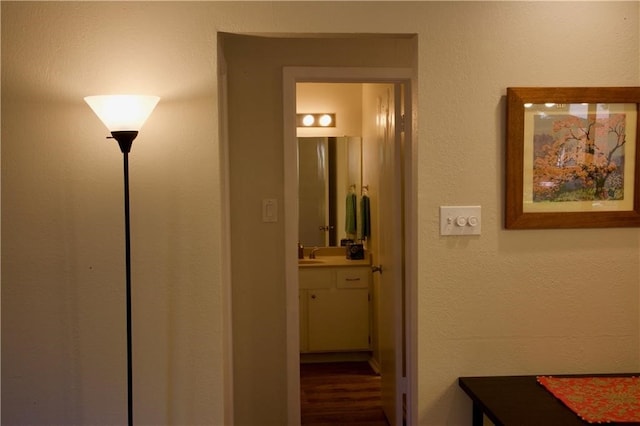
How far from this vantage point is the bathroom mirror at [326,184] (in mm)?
5406

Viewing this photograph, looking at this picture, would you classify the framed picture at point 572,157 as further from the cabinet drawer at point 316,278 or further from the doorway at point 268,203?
the cabinet drawer at point 316,278

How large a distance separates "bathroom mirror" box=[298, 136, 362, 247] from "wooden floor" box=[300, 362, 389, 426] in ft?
3.27

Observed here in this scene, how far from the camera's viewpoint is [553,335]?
2.61 metres

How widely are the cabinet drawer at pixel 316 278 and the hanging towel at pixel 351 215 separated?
435 mm

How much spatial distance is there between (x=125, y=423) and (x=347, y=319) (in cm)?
287

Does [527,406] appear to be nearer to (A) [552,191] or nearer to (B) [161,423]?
(A) [552,191]

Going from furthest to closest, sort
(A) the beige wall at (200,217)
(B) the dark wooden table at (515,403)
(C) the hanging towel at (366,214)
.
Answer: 1. (C) the hanging towel at (366,214)
2. (A) the beige wall at (200,217)
3. (B) the dark wooden table at (515,403)

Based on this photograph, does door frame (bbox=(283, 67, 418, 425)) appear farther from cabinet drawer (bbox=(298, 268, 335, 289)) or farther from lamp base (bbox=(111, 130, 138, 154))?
cabinet drawer (bbox=(298, 268, 335, 289))

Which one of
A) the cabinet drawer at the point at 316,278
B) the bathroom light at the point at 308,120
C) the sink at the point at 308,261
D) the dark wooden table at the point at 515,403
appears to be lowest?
the dark wooden table at the point at 515,403

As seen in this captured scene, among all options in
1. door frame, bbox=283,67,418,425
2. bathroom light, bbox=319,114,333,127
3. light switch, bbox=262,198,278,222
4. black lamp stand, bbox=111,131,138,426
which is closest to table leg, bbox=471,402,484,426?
door frame, bbox=283,67,418,425

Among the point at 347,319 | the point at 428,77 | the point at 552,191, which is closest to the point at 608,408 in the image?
the point at 552,191

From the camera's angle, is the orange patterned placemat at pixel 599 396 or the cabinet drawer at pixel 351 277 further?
the cabinet drawer at pixel 351 277

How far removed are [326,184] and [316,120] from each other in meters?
0.52

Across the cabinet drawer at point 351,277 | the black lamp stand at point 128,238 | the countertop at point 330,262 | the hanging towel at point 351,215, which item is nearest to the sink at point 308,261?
the countertop at point 330,262
